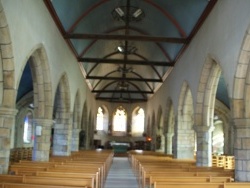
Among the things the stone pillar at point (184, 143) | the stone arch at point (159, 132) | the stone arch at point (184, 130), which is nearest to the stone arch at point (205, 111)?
the stone arch at point (184, 130)

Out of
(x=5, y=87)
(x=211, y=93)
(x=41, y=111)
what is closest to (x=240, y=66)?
(x=211, y=93)

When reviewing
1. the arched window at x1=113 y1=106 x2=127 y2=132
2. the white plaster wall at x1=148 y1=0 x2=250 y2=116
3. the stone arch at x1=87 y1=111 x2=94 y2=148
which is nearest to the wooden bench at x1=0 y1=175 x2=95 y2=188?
the white plaster wall at x1=148 y1=0 x2=250 y2=116

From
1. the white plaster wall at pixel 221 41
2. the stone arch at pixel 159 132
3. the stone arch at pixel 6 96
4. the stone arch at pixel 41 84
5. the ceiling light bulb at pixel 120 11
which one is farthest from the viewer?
the stone arch at pixel 159 132

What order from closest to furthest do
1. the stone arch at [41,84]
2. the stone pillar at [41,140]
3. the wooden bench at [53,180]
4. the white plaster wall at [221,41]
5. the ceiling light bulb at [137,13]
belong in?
the wooden bench at [53,180]
the white plaster wall at [221,41]
the stone arch at [41,84]
the stone pillar at [41,140]
the ceiling light bulb at [137,13]

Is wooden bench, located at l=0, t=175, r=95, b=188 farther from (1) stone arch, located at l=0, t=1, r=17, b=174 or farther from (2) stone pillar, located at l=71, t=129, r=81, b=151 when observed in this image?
(2) stone pillar, located at l=71, t=129, r=81, b=151

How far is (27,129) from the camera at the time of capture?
2450cm

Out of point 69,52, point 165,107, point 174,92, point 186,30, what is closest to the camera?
point 186,30

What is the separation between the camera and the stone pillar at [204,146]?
1112 centimetres

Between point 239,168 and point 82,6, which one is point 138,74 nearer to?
point 82,6

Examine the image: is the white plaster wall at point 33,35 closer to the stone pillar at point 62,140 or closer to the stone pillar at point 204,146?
the stone pillar at point 62,140

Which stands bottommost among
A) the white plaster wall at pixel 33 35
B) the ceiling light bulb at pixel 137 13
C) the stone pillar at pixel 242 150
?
the stone pillar at pixel 242 150

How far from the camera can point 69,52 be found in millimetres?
14273

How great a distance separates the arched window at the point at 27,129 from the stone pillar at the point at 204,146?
1572 centimetres

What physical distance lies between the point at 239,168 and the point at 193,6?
605cm
